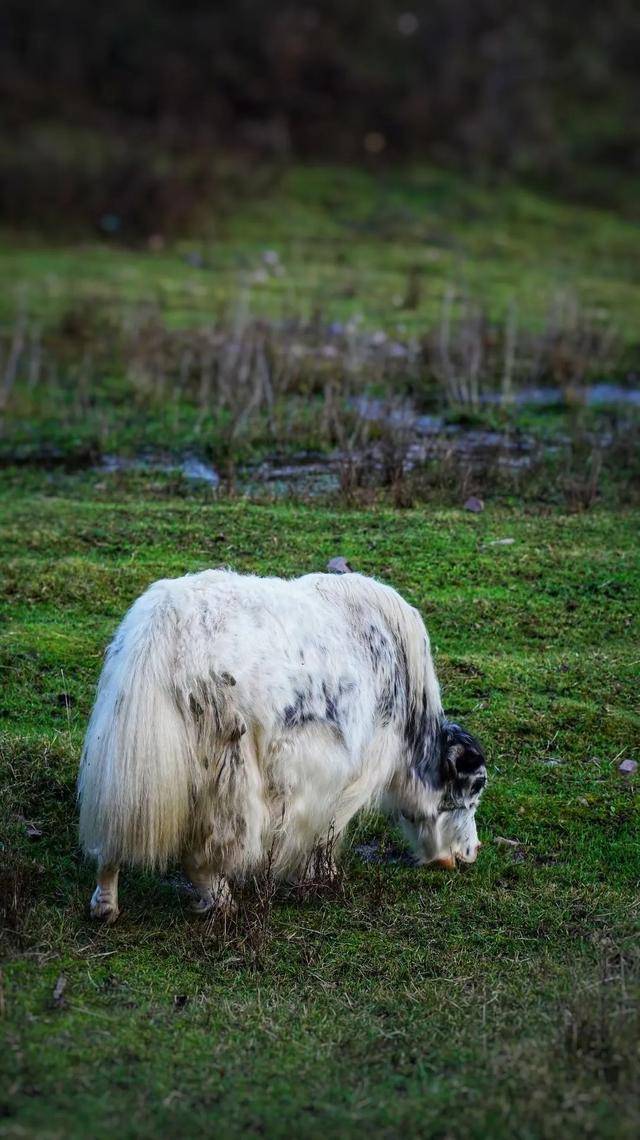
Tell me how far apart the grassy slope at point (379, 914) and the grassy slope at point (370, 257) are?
6.50 metres

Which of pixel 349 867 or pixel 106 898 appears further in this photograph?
pixel 349 867

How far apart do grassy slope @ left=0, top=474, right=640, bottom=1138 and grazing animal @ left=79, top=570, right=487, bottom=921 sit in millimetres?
280

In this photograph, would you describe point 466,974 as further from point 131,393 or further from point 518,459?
point 131,393

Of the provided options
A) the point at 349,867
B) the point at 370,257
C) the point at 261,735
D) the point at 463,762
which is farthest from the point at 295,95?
the point at 261,735

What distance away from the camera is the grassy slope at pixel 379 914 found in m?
3.88

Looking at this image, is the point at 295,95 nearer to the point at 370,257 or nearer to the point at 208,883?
the point at 370,257

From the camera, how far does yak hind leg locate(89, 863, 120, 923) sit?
16.4ft

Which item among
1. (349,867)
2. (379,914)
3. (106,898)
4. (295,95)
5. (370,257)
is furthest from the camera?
(295,95)

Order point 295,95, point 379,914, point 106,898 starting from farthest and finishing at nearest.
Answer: point 295,95 < point 379,914 < point 106,898

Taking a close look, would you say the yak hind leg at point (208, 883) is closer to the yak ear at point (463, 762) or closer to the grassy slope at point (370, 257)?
the yak ear at point (463, 762)

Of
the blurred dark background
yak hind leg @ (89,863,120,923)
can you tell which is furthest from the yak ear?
the blurred dark background

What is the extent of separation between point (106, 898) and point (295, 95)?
21.2m

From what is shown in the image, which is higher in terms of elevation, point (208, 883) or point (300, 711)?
point (300, 711)

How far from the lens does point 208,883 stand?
16.7ft
